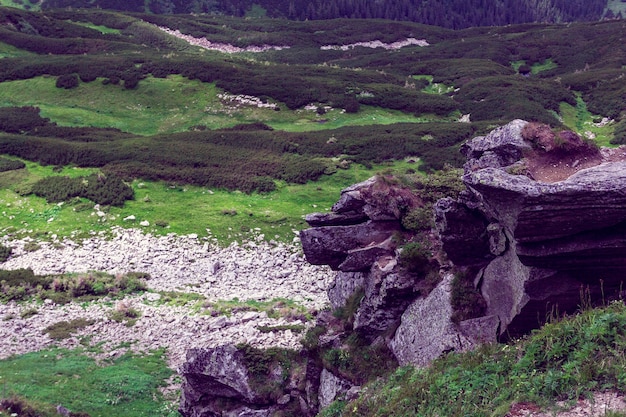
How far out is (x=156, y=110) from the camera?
185 ft

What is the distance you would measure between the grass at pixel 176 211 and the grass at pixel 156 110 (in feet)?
48.7

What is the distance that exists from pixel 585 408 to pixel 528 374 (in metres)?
1.41

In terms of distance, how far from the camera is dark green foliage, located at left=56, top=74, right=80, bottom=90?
5791 centimetres

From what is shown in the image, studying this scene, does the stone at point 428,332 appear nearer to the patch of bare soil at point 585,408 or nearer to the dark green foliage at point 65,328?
the patch of bare soil at point 585,408

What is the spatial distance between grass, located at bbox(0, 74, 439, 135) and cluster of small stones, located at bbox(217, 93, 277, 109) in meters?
0.51

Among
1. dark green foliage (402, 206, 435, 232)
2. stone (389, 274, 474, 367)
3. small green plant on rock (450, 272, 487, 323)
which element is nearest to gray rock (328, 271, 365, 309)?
dark green foliage (402, 206, 435, 232)

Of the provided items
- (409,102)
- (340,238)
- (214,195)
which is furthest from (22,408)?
(409,102)

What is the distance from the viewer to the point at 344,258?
2150 centimetres

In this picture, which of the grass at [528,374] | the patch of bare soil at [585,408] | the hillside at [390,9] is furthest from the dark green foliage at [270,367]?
the hillside at [390,9]

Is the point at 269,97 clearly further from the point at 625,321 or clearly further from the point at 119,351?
the point at 625,321

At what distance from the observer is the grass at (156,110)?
53.5 m

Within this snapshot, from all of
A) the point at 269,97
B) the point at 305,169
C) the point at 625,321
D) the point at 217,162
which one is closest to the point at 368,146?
the point at 305,169

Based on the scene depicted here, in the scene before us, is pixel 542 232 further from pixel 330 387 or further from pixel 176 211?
pixel 176 211

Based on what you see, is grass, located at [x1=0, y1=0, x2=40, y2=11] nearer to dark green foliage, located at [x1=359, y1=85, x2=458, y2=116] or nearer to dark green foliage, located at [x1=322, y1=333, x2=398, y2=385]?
dark green foliage, located at [x1=359, y1=85, x2=458, y2=116]
